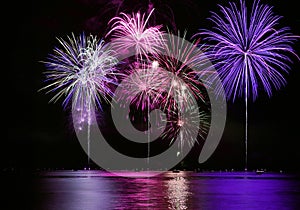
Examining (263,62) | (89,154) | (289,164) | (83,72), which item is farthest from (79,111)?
(289,164)

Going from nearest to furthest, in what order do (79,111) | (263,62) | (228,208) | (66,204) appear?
(228,208) < (66,204) < (263,62) < (79,111)

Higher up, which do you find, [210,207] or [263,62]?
[263,62]

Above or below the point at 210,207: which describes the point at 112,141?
above

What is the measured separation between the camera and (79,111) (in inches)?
2173

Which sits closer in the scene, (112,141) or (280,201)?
(280,201)

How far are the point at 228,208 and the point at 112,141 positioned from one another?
7290 cm

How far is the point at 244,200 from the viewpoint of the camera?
939 inches

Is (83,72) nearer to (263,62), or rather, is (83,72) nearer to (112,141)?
(263,62)

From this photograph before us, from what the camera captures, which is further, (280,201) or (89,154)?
(89,154)

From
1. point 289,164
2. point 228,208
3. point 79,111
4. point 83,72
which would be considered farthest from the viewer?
point 289,164

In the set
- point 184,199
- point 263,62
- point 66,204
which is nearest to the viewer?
point 66,204

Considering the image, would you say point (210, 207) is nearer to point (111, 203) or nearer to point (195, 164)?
point (111, 203)

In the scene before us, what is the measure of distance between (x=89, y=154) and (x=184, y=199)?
6489cm

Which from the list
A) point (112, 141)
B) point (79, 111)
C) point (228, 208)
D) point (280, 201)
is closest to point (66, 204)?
point (228, 208)
